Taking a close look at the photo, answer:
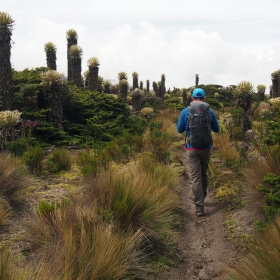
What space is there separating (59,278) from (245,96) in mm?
10893

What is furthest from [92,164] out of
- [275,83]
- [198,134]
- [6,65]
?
[275,83]

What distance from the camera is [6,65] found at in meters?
11.0

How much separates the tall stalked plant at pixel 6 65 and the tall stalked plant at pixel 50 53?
7.12m

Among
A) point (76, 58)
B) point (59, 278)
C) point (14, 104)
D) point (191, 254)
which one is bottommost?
point (191, 254)

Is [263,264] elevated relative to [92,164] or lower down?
lower down

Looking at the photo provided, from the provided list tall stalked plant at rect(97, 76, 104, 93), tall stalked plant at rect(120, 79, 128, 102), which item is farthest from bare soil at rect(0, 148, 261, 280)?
tall stalked plant at rect(97, 76, 104, 93)

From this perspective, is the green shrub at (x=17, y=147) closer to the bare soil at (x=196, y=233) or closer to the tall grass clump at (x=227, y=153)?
the bare soil at (x=196, y=233)

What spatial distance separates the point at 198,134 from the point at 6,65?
7879 mm

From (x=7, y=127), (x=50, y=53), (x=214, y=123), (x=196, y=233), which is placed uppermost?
(x=50, y=53)

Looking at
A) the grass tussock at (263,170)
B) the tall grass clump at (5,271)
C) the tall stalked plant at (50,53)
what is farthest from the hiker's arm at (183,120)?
the tall stalked plant at (50,53)

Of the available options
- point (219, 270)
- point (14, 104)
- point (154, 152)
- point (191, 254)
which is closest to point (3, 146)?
point (14, 104)

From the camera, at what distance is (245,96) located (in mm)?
12211

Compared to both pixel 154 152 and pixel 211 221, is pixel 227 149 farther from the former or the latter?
pixel 211 221

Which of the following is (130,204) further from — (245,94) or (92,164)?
(245,94)
